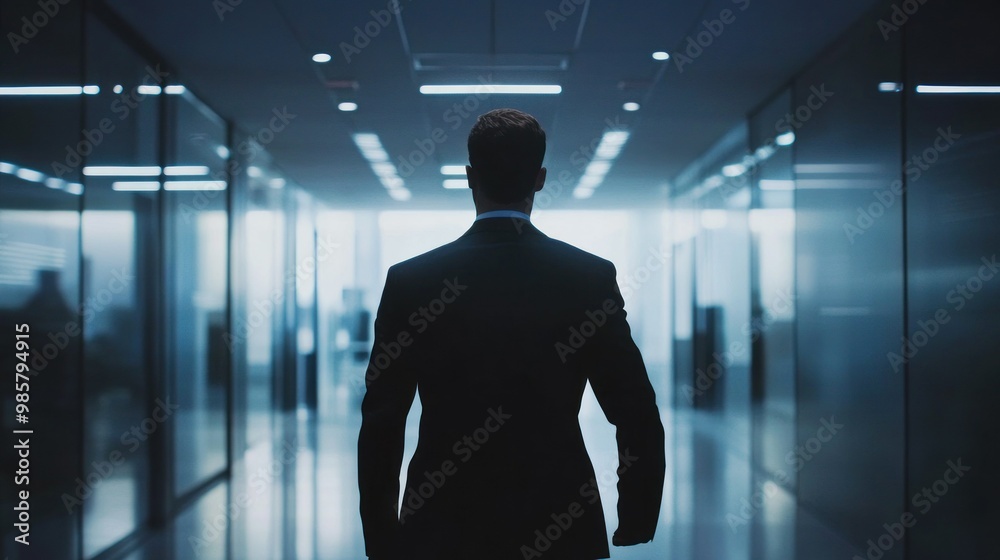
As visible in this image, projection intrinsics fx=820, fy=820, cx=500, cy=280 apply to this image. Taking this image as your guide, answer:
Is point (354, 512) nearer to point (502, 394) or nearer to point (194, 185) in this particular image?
point (194, 185)

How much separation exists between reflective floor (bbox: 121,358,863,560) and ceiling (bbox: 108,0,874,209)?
10.3ft

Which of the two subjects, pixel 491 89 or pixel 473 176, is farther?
pixel 491 89

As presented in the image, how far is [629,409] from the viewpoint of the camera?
1.48m

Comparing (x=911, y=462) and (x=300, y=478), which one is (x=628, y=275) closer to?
(x=300, y=478)

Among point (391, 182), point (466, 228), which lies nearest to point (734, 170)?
point (466, 228)

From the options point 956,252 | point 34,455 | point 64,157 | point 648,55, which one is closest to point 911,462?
point 956,252

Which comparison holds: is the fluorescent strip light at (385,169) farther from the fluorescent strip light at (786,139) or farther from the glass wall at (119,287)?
the fluorescent strip light at (786,139)

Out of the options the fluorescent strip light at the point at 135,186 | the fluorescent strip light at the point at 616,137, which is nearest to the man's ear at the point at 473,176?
the fluorescent strip light at the point at 135,186

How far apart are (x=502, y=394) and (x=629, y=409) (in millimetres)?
242

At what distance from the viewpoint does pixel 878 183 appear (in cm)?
475

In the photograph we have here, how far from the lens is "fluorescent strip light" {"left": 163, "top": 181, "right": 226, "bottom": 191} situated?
581 cm

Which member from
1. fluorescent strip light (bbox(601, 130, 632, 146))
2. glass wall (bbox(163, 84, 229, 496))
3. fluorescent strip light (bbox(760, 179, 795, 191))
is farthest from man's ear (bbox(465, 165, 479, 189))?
fluorescent strip light (bbox(601, 130, 632, 146))

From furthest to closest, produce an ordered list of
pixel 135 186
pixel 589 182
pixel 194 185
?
pixel 589 182
pixel 194 185
pixel 135 186

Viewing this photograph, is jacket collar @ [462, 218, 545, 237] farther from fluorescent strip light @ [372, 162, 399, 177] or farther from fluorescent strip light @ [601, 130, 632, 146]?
fluorescent strip light @ [372, 162, 399, 177]
